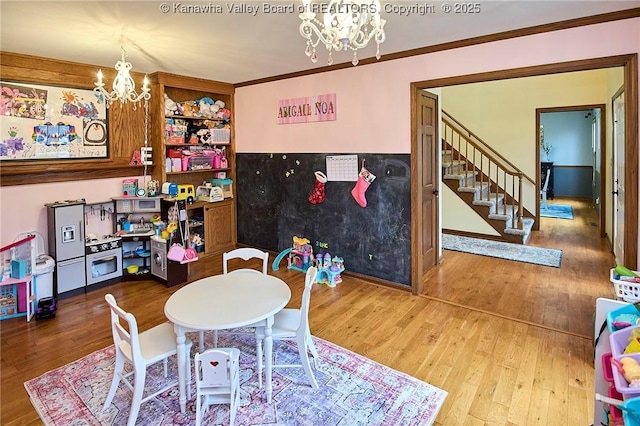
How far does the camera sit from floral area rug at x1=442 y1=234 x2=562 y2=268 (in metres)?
5.27

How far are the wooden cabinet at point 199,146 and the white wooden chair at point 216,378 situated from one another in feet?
11.3

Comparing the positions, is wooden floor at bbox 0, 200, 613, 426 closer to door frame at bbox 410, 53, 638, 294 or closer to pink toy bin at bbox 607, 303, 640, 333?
pink toy bin at bbox 607, 303, 640, 333

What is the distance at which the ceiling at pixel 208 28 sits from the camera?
8.85 ft

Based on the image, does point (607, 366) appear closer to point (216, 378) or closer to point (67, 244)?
point (216, 378)

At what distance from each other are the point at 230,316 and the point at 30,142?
3262 mm

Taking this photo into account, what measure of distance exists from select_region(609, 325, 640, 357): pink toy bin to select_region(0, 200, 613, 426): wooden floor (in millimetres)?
797

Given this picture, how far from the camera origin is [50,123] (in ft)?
13.2

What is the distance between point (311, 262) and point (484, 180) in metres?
4.34

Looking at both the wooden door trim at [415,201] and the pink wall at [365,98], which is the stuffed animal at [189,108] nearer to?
→ the pink wall at [365,98]

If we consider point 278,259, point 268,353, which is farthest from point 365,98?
point 268,353

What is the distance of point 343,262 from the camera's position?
4.68m

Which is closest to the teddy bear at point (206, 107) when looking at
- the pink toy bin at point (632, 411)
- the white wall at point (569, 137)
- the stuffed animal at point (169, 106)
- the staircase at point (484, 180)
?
the stuffed animal at point (169, 106)

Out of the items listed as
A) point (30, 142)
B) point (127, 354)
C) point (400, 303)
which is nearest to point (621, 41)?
point (400, 303)

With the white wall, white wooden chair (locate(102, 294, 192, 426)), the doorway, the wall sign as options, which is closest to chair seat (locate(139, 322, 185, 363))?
white wooden chair (locate(102, 294, 192, 426))
